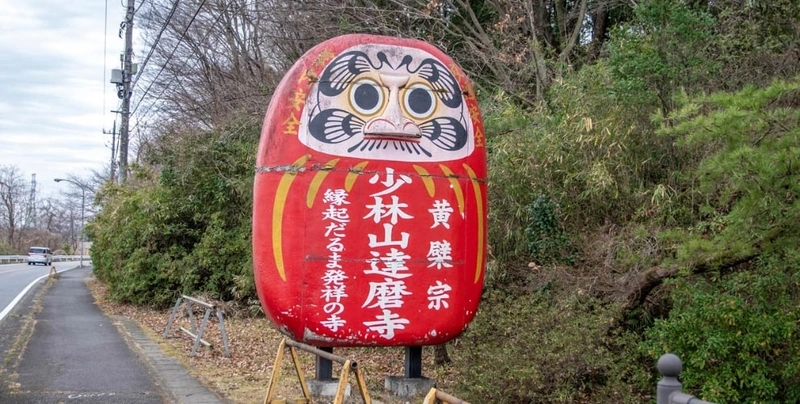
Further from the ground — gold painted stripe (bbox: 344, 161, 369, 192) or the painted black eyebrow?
the painted black eyebrow

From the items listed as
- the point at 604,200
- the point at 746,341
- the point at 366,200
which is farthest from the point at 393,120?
the point at 604,200

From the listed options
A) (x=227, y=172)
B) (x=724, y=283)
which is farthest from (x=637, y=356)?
(x=227, y=172)

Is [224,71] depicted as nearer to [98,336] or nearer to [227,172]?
[227,172]

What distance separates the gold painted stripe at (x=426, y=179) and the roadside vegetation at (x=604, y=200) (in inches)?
67.5

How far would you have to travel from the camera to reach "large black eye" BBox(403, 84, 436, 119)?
6816mm

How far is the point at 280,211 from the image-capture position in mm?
6602

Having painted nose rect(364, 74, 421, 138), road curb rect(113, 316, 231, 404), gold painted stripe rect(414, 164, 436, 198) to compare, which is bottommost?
road curb rect(113, 316, 231, 404)

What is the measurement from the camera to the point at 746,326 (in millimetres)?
6184

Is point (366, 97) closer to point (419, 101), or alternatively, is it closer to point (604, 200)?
point (419, 101)

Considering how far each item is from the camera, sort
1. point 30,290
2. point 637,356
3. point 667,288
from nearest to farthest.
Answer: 1. point 637,356
2. point 667,288
3. point 30,290

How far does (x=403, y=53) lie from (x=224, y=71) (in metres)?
17.2

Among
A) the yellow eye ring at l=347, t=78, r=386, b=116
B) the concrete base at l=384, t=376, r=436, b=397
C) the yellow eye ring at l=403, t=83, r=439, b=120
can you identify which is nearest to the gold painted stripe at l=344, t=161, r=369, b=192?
the yellow eye ring at l=347, t=78, r=386, b=116

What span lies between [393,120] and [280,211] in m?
1.28

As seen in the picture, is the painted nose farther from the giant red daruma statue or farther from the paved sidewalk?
the paved sidewalk
